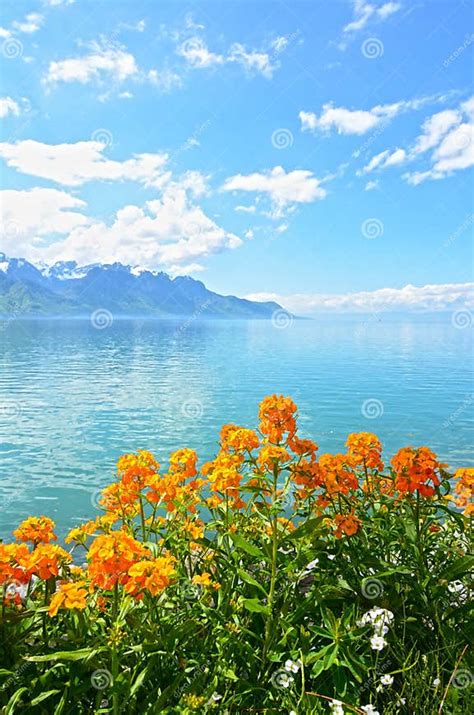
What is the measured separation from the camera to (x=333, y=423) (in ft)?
73.9

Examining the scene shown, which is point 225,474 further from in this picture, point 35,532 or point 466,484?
point 466,484

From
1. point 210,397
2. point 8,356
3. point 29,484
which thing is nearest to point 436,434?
point 210,397

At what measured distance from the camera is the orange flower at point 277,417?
294 centimetres

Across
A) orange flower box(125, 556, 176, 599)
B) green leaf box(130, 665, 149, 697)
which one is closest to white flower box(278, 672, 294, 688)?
green leaf box(130, 665, 149, 697)

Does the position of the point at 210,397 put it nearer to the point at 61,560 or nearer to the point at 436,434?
the point at 436,434

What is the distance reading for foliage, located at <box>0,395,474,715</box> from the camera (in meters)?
2.42

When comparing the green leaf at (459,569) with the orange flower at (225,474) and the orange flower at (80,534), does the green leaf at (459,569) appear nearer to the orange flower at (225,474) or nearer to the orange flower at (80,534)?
the orange flower at (225,474)

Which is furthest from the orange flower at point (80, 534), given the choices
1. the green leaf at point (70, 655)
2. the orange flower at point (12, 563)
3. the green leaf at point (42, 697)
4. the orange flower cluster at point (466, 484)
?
the orange flower cluster at point (466, 484)

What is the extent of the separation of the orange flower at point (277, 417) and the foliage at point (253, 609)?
1 centimetres

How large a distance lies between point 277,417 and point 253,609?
0.99 meters

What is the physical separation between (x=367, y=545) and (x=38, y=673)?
1830 mm

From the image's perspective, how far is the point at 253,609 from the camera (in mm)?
2582

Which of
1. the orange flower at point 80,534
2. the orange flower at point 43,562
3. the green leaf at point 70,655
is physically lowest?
the green leaf at point 70,655

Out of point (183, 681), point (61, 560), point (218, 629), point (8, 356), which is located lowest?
point (8, 356)
